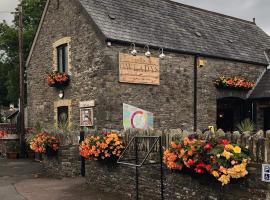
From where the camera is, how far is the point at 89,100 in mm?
14719

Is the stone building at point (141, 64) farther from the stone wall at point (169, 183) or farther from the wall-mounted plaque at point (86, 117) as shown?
the stone wall at point (169, 183)

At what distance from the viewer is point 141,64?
14.7 m

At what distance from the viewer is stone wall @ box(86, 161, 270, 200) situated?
6.12m

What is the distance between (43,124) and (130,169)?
34.5 feet

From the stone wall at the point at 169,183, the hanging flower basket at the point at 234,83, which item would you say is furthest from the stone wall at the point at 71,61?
the hanging flower basket at the point at 234,83

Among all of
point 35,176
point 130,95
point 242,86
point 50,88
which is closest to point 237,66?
point 242,86

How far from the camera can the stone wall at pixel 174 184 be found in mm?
6121

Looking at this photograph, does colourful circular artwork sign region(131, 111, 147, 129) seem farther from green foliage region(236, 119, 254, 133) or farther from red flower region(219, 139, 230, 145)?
red flower region(219, 139, 230, 145)

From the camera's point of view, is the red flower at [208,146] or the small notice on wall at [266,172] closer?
the small notice on wall at [266,172]

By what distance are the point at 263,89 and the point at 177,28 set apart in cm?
503

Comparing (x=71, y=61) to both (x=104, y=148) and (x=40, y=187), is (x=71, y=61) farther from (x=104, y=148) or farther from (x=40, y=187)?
(x=104, y=148)

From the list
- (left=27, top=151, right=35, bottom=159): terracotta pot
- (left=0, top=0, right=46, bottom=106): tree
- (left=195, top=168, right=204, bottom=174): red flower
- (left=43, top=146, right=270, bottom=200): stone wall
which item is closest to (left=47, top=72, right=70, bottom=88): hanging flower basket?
(left=27, top=151, right=35, bottom=159): terracotta pot

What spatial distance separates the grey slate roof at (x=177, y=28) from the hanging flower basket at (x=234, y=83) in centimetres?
109

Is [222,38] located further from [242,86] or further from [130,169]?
[130,169]
